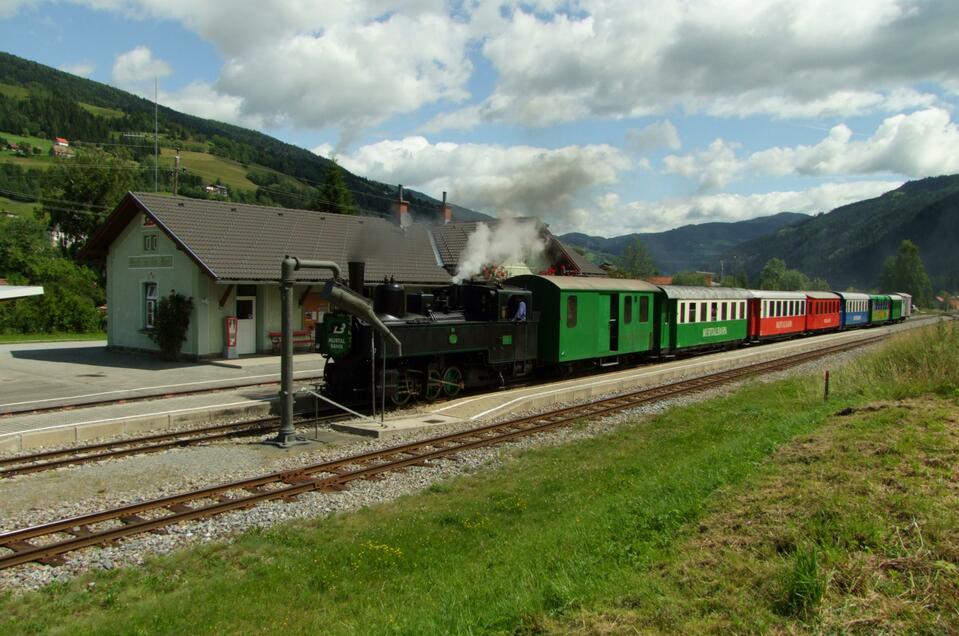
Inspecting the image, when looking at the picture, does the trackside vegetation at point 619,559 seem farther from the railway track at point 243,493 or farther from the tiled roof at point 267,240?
the tiled roof at point 267,240

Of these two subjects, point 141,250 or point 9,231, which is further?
point 9,231

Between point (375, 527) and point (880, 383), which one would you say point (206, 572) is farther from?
point (880, 383)

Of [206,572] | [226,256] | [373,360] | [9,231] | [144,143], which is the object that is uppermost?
[144,143]

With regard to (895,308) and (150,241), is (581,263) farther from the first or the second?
(895,308)

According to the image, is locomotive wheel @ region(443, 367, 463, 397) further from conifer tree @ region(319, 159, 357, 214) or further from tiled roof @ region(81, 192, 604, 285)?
conifer tree @ region(319, 159, 357, 214)

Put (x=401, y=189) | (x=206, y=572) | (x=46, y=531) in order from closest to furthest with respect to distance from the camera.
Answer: (x=206, y=572) < (x=46, y=531) < (x=401, y=189)

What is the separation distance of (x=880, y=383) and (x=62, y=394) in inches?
725

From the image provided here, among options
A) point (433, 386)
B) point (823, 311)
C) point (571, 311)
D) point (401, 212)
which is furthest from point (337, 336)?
point (823, 311)

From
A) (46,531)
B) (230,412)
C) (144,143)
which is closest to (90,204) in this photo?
(230,412)

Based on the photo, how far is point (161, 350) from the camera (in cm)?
2280

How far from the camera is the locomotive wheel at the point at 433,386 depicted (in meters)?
14.7

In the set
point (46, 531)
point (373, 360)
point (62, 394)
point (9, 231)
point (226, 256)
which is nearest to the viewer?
point (46, 531)

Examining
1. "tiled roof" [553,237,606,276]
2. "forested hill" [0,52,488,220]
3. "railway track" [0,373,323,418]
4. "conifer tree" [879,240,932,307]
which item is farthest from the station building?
"conifer tree" [879,240,932,307]

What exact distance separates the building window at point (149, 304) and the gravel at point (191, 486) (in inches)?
563
